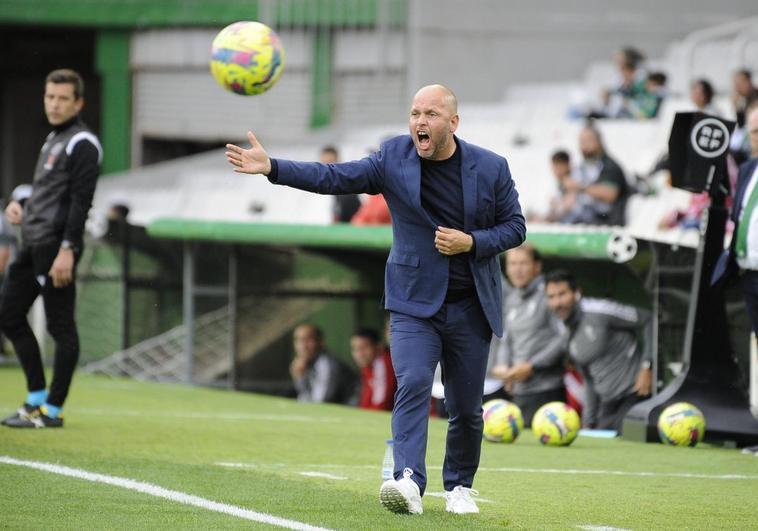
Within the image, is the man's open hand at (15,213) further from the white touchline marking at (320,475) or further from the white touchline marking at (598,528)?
the white touchline marking at (598,528)

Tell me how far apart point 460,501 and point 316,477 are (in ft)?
4.85

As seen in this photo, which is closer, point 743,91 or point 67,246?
point 67,246

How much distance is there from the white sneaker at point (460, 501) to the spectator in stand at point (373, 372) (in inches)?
308

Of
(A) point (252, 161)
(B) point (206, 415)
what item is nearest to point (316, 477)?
(A) point (252, 161)

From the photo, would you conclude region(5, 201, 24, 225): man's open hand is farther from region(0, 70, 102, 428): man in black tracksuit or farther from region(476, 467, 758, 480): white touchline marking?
region(476, 467, 758, 480): white touchline marking

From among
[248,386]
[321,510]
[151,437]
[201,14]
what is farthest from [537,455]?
[201,14]

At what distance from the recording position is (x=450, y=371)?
7.28 metres

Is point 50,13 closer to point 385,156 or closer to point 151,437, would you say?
point 151,437

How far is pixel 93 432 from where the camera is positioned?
34.6 ft

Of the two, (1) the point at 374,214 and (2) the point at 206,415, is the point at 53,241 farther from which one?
(1) the point at 374,214

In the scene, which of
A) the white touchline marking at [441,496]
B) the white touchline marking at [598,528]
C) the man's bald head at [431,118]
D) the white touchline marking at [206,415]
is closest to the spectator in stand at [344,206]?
the white touchline marking at [206,415]

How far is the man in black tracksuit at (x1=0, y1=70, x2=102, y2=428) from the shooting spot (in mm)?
10273

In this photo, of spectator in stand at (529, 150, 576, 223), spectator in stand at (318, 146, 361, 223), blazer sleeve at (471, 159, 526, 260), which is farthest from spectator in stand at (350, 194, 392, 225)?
blazer sleeve at (471, 159, 526, 260)

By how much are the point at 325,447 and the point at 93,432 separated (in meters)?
1.52
